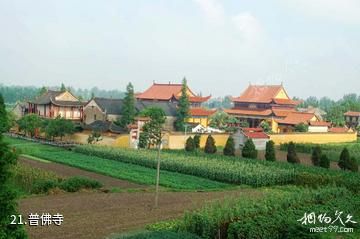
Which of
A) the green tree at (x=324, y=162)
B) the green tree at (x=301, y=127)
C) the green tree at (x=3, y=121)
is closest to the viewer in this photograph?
the green tree at (x=3, y=121)

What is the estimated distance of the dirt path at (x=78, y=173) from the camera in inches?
1013

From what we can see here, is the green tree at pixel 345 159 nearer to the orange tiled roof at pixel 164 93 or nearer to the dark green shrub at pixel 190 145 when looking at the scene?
the dark green shrub at pixel 190 145

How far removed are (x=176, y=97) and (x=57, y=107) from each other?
16441 millimetres

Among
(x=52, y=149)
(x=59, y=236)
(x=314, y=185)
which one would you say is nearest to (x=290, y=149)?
(x=314, y=185)

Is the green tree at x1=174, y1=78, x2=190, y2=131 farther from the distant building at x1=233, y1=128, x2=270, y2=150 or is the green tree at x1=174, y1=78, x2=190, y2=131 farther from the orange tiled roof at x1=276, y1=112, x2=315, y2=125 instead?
the orange tiled roof at x1=276, y1=112, x2=315, y2=125

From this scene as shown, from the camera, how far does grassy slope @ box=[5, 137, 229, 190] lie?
2656cm

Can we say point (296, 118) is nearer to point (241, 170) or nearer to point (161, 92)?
point (161, 92)

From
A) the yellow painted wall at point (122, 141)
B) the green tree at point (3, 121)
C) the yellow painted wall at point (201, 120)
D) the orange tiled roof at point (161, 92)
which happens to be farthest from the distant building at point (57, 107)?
the green tree at point (3, 121)

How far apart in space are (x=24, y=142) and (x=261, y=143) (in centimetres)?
2328

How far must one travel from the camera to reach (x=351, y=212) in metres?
16.2

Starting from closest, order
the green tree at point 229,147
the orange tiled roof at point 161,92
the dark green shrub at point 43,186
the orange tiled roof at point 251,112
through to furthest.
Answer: the dark green shrub at point 43,186 → the green tree at point 229,147 → the orange tiled roof at point 251,112 → the orange tiled roof at point 161,92

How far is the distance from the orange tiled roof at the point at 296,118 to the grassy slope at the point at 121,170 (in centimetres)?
2904

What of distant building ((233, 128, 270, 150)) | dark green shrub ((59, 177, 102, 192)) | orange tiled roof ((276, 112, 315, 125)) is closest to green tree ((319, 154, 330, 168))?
distant building ((233, 128, 270, 150))

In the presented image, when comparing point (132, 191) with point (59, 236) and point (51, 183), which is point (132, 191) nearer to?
point (51, 183)
